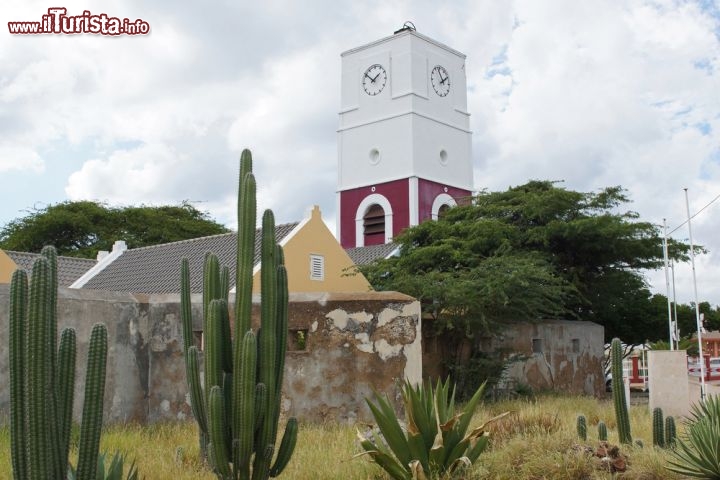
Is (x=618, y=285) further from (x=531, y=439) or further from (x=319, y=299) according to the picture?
(x=531, y=439)

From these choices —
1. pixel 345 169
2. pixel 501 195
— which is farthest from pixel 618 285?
pixel 345 169

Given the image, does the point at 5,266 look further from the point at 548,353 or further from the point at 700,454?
the point at 700,454

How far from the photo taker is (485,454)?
8.64 m

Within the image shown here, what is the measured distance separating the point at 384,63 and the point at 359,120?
2.89 m

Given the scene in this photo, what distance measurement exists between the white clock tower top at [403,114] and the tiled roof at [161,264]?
1359 centimetres

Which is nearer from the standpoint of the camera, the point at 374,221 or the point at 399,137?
the point at 399,137

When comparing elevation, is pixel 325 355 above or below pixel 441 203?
below

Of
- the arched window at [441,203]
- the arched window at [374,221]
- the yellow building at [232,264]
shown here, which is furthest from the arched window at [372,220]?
the yellow building at [232,264]

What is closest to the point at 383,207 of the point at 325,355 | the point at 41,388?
the point at 325,355

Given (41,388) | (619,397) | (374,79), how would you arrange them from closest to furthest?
(41,388)
(619,397)
(374,79)

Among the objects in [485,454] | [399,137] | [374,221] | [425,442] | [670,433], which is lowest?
[485,454]

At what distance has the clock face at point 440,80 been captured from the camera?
132 ft

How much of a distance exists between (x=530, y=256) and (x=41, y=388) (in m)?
15.8

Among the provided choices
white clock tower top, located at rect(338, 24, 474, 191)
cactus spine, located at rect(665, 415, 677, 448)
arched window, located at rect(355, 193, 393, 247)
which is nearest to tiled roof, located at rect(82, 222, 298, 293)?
arched window, located at rect(355, 193, 393, 247)
